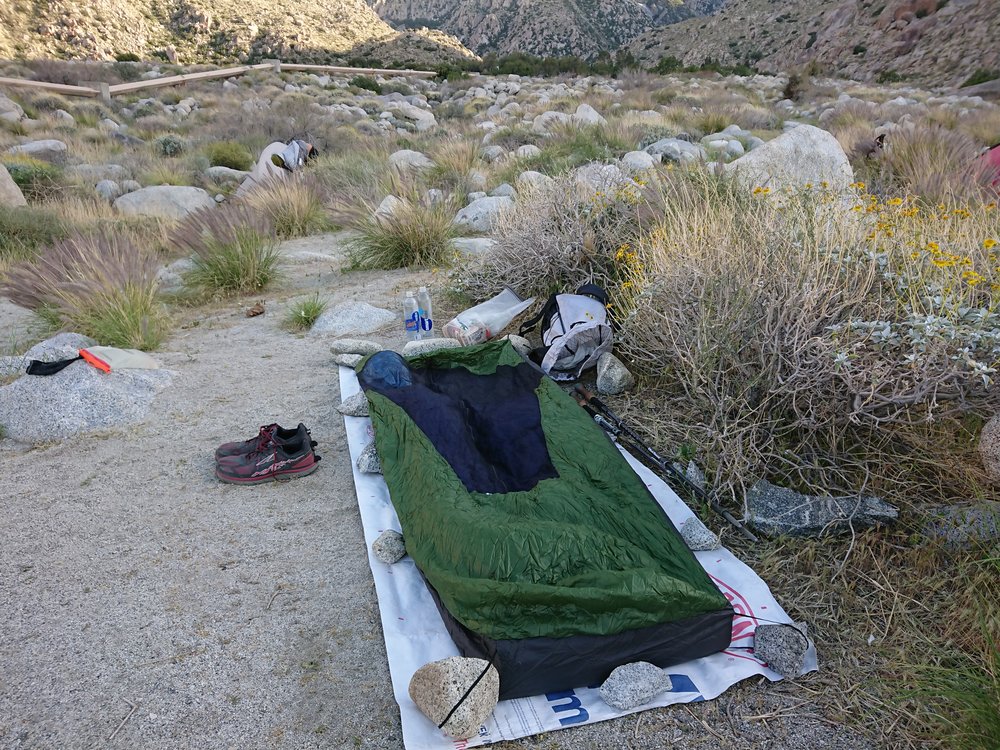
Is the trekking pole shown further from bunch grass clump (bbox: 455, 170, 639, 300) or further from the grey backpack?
bunch grass clump (bbox: 455, 170, 639, 300)

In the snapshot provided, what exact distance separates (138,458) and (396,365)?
125cm

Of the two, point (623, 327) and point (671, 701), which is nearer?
point (671, 701)

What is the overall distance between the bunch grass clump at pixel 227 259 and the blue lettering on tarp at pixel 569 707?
4412mm

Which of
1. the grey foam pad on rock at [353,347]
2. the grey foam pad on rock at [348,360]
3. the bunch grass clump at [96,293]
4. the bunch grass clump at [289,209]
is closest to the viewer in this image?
the grey foam pad on rock at [348,360]

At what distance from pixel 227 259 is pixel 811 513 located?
463 cm

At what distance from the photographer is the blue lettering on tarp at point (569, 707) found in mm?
1633

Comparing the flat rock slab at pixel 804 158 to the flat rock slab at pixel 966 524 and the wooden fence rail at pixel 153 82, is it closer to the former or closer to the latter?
the flat rock slab at pixel 966 524

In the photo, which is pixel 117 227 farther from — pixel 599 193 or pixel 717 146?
pixel 717 146

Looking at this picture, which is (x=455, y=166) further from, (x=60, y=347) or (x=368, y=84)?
(x=368, y=84)

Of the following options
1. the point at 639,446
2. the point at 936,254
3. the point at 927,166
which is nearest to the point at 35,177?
the point at 639,446

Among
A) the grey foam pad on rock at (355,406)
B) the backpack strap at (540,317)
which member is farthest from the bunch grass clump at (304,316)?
the backpack strap at (540,317)

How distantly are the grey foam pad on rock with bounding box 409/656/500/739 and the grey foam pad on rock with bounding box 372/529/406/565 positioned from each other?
23.1 inches

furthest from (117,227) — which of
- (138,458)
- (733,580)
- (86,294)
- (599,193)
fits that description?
(733,580)

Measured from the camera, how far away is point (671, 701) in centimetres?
167
